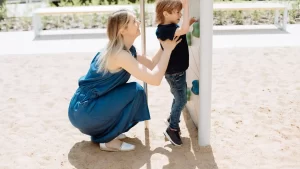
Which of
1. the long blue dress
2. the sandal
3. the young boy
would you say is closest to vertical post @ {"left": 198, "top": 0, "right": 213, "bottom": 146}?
the young boy

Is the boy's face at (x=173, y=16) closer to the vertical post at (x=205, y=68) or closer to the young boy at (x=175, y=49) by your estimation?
the young boy at (x=175, y=49)

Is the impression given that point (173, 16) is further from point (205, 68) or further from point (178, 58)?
point (205, 68)

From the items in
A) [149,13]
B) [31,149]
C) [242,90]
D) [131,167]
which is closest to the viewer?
[131,167]

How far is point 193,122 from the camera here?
4.02 meters

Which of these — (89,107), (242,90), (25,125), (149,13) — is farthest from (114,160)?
(149,13)

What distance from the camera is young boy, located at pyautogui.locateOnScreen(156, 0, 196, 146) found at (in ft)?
10.6

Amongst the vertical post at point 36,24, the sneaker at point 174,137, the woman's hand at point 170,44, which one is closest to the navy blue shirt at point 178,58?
the woman's hand at point 170,44

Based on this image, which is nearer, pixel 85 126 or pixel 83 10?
pixel 85 126

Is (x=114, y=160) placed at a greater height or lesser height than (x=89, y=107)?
lesser

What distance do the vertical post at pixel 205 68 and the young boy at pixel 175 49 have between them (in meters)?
0.12

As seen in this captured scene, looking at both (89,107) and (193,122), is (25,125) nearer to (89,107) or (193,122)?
(89,107)

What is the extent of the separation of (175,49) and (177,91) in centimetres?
32

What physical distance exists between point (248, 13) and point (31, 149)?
660 centimetres

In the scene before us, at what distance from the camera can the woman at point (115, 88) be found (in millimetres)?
3258
